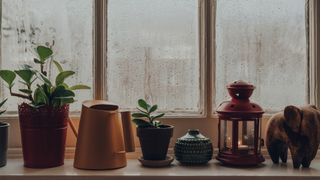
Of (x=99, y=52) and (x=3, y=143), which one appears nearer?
(x=3, y=143)

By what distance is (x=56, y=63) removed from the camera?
5.25ft

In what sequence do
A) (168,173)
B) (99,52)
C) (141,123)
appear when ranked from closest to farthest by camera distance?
(168,173), (141,123), (99,52)

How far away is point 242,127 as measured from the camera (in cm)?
158

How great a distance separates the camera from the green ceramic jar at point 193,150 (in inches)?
60.8

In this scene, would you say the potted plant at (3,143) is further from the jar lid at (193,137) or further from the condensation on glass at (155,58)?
the jar lid at (193,137)

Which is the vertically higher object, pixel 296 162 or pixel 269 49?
pixel 269 49

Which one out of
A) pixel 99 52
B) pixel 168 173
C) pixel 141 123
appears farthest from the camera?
pixel 99 52

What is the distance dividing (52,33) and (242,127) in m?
0.88

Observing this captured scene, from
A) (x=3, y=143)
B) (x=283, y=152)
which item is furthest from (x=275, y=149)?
(x=3, y=143)

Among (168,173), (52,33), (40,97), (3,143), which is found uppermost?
(52,33)

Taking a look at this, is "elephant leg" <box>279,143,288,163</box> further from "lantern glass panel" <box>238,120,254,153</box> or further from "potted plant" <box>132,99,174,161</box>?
"potted plant" <box>132,99,174,161</box>

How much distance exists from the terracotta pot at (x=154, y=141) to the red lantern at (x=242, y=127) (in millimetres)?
222

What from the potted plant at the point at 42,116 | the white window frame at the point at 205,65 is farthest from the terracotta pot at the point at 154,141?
the potted plant at the point at 42,116

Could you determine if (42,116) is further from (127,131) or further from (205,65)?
(205,65)
